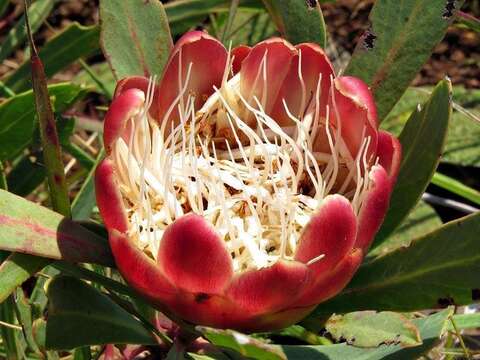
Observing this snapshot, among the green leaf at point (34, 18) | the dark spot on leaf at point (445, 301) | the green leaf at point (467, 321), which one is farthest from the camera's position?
the green leaf at point (34, 18)

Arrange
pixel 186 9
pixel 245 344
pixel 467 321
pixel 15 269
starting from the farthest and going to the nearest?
pixel 186 9
pixel 467 321
pixel 15 269
pixel 245 344

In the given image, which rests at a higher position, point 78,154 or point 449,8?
point 449,8

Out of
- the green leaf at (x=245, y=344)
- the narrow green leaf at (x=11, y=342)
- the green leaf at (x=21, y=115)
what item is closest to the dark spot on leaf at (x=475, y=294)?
the green leaf at (x=245, y=344)

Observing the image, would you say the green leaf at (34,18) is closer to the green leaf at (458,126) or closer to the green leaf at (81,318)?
the green leaf at (458,126)

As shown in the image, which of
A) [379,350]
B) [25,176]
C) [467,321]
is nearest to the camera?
[379,350]

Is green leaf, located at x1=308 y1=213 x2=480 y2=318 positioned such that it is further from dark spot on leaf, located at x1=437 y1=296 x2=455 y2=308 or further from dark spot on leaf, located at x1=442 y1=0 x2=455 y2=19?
dark spot on leaf, located at x1=442 y1=0 x2=455 y2=19

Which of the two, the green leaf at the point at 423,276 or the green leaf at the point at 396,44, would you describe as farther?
→ the green leaf at the point at 396,44

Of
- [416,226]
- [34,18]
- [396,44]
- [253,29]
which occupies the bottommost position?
[416,226]

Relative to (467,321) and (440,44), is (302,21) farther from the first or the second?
(440,44)

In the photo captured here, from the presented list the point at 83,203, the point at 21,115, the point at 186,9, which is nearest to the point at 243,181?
the point at 83,203
